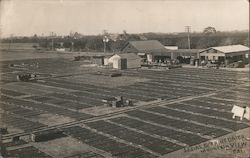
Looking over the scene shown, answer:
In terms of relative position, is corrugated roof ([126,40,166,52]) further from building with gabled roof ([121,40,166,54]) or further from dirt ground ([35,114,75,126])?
dirt ground ([35,114,75,126])

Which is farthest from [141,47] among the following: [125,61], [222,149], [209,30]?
[209,30]

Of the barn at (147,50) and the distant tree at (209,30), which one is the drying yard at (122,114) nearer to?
the barn at (147,50)

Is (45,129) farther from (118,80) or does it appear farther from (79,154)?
(118,80)

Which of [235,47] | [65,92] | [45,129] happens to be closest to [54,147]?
[45,129]

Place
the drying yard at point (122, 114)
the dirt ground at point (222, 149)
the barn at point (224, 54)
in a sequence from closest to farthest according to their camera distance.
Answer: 1. the dirt ground at point (222, 149)
2. the drying yard at point (122, 114)
3. the barn at point (224, 54)

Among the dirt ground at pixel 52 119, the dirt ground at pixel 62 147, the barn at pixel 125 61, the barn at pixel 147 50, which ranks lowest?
the dirt ground at pixel 62 147

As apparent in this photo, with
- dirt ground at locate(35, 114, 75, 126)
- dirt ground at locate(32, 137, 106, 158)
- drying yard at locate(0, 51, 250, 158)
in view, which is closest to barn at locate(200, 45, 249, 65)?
drying yard at locate(0, 51, 250, 158)

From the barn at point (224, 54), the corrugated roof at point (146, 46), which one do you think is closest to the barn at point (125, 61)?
the corrugated roof at point (146, 46)

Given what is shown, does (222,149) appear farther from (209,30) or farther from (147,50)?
(209,30)
